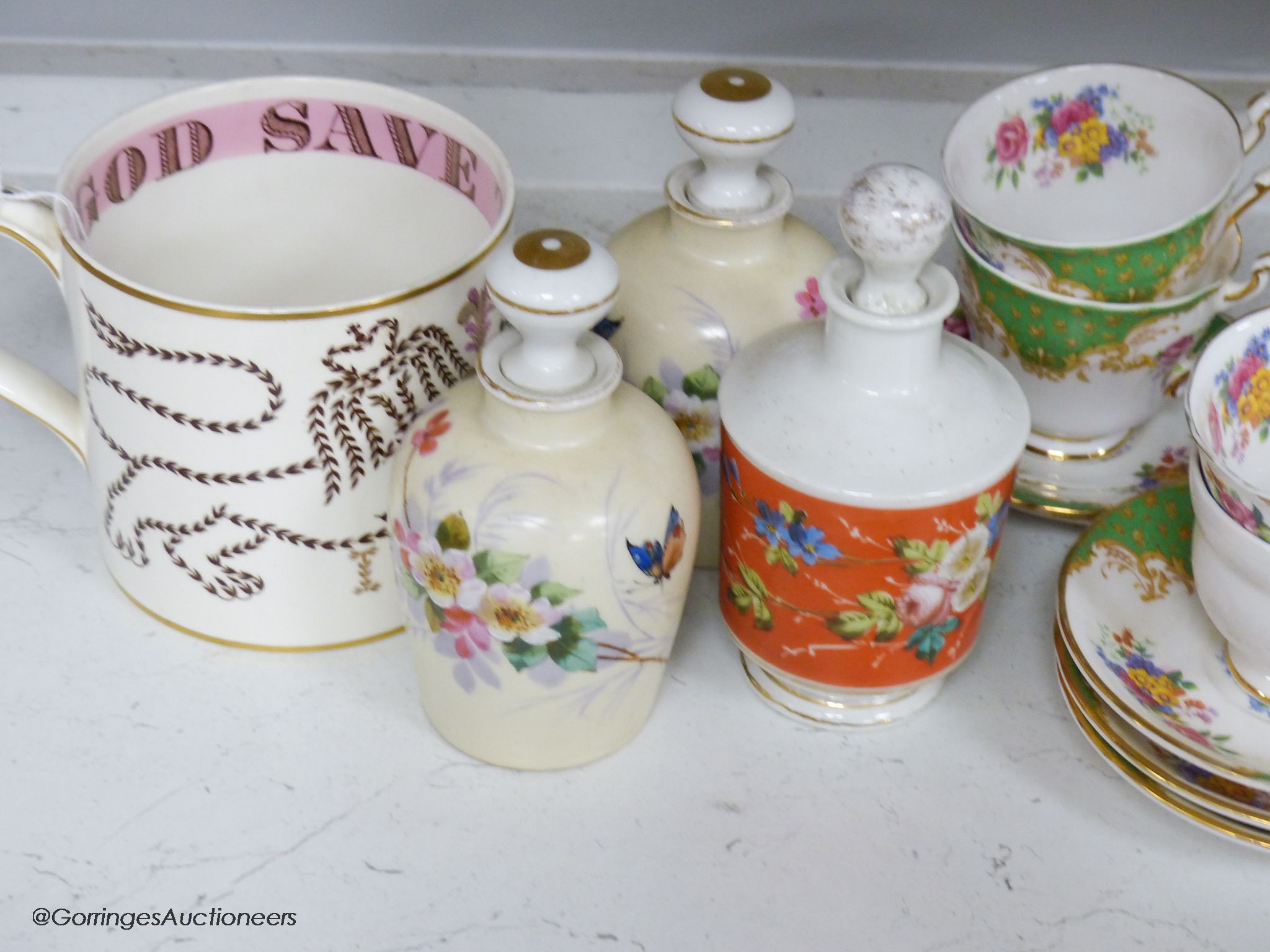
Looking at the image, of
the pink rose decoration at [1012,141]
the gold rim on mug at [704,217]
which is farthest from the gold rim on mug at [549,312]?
the pink rose decoration at [1012,141]

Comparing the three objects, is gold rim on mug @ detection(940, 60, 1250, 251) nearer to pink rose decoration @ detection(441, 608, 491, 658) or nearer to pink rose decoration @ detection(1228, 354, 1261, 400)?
pink rose decoration @ detection(1228, 354, 1261, 400)

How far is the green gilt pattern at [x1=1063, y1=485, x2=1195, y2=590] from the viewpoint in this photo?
0.69m

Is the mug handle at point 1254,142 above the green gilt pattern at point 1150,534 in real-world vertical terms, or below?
above

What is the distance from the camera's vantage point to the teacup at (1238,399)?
606 millimetres

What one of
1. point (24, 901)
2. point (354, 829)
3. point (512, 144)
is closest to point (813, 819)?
point (354, 829)

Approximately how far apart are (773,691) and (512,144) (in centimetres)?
41

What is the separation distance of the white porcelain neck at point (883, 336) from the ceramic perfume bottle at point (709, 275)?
0.24 ft

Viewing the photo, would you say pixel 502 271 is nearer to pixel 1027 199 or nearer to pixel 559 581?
pixel 559 581

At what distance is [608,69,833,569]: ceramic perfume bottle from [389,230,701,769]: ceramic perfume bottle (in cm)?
6

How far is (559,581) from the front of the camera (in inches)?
22.5

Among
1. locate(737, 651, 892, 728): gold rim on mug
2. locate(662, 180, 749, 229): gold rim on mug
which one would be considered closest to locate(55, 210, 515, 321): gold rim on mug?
locate(662, 180, 749, 229): gold rim on mug

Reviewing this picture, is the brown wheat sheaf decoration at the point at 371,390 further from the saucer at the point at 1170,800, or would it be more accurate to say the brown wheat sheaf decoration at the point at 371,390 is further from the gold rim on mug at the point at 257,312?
the saucer at the point at 1170,800

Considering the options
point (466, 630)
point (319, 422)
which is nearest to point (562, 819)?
point (466, 630)

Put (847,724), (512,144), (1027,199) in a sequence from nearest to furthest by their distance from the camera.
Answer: (847,724), (1027,199), (512,144)
